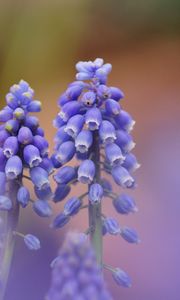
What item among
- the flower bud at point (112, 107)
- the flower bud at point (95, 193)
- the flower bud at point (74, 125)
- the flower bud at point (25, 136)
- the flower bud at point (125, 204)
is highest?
the flower bud at point (112, 107)

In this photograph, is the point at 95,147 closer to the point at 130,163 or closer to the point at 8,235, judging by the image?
the point at 130,163

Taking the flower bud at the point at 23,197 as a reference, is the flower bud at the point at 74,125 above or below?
above

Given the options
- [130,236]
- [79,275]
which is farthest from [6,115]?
[79,275]

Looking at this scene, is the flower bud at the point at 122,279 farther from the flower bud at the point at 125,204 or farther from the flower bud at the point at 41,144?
the flower bud at the point at 41,144

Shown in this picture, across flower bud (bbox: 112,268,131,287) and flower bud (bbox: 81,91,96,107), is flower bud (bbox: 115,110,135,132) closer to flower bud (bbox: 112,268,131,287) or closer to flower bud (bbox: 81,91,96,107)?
flower bud (bbox: 81,91,96,107)

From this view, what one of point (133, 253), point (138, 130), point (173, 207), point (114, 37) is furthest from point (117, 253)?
point (114, 37)

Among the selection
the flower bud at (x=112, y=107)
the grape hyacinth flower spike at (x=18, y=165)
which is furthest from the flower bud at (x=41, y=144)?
the flower bud at (x=112, y=107)

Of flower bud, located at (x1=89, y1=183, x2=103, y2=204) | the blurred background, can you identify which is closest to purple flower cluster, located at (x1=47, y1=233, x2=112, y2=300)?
flower bud, located at (x1=89, y1=183, x2=103, y2=204)
